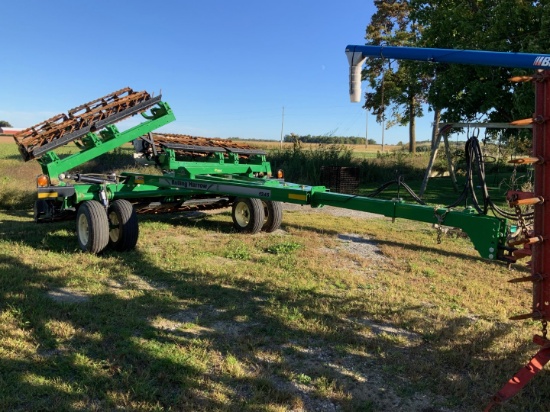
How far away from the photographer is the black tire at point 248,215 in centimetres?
855

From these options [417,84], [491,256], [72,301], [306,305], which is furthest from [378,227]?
[417,84]

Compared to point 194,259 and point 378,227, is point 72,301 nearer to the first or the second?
point 194,259

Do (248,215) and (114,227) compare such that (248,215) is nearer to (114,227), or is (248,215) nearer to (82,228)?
(114,227)

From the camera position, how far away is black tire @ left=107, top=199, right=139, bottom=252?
681cm

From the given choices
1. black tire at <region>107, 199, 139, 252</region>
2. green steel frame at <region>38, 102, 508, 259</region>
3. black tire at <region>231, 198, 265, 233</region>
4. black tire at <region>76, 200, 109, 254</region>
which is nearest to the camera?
green steel frame at <region>38, 102, 508, 259</region>

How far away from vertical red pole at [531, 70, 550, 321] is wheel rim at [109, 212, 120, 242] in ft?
18.9

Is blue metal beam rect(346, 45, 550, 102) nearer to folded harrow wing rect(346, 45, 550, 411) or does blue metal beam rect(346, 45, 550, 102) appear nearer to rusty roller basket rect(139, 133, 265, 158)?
folded harrow wing rect(346, 45, 550, 411)

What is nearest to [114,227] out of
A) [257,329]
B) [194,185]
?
[194,185]

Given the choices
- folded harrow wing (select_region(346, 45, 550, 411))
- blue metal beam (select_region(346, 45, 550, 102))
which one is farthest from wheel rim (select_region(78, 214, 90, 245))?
folded harrow wing (select_region(346, 45, 550, 411))

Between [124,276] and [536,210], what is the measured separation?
15.0 feet

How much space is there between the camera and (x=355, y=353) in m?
3.83

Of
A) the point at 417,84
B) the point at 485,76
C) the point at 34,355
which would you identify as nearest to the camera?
the point at 34,355

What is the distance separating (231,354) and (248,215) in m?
5.26

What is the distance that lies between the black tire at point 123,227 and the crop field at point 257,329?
25 centimetres
